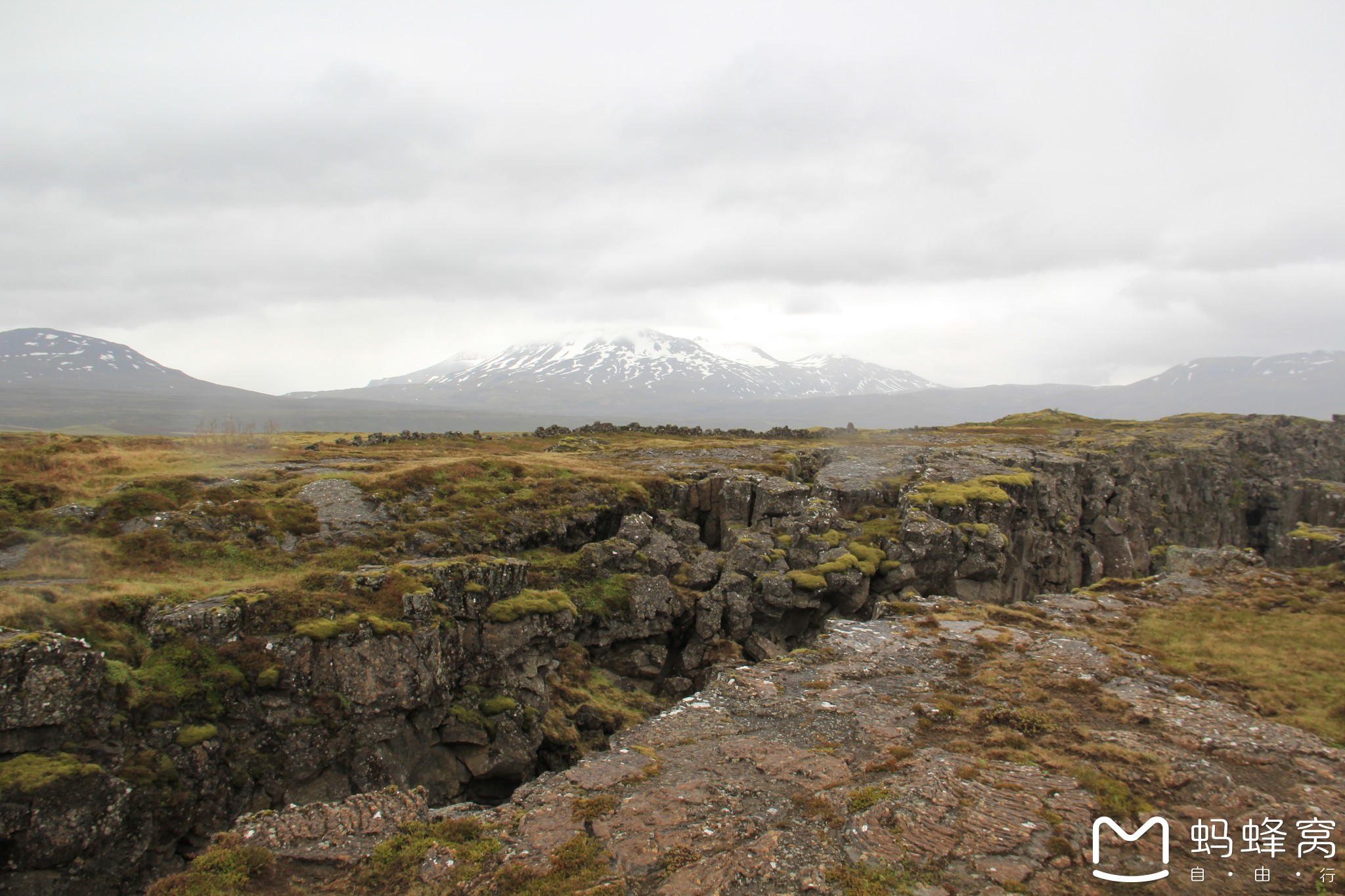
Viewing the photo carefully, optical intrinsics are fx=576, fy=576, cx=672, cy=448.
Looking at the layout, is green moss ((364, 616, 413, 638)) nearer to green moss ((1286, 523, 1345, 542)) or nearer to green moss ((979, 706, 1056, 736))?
green moss ((979, 706, 1056, 736))

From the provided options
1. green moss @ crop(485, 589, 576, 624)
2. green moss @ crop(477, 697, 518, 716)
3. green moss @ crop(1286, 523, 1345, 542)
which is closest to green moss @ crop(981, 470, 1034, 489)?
green moss @ crop(1286, 523, 1345, 542)

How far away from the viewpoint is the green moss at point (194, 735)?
17359 millimetres

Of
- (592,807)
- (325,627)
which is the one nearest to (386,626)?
(325,627)

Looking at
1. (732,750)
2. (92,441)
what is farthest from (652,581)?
(92,441)

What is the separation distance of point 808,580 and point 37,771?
31.2 metres

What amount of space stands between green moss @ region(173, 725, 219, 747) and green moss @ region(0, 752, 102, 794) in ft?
6.34

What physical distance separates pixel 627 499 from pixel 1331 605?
40052 millimetres

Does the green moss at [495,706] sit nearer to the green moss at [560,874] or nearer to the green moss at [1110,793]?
the green moss at [560,874]

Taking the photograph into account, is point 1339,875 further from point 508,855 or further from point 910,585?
point 910,585

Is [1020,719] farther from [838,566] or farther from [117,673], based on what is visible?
[117,673]

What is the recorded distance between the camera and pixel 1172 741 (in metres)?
18.4

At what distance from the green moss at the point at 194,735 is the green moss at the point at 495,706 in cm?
889

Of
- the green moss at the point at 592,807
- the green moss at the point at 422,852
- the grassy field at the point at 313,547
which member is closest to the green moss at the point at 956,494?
the grassy field at the point at 313,547

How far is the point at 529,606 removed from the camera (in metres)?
26.7
